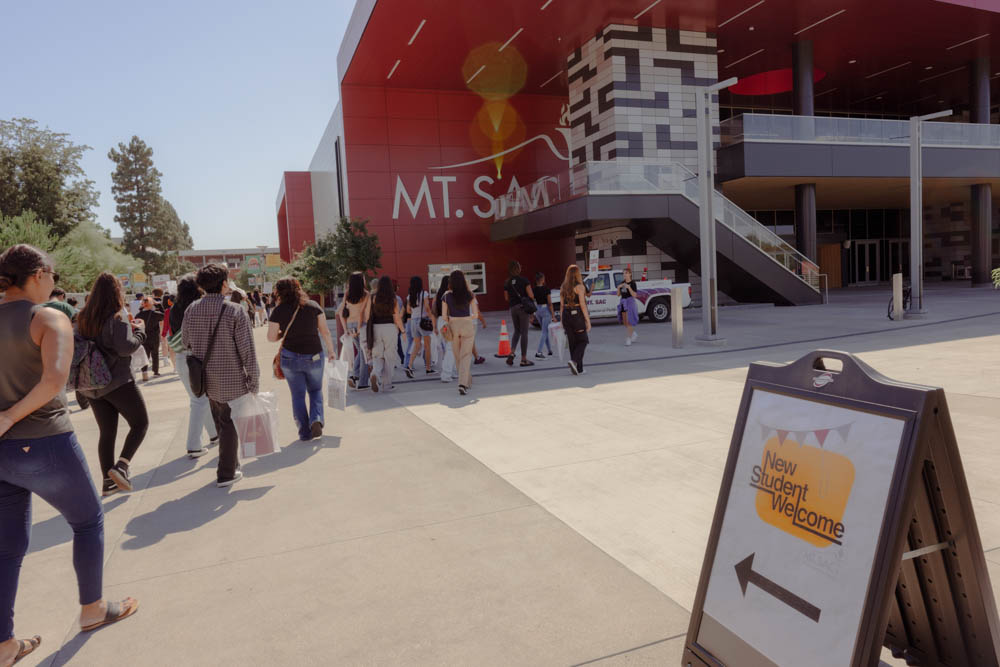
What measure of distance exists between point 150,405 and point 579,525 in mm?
8433

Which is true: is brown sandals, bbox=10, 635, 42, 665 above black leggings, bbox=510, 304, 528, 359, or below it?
below

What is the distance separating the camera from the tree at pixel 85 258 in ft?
121

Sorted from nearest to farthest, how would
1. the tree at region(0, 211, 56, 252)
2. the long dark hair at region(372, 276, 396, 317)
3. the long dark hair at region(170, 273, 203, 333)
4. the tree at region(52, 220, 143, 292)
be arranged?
1. the long dark hair at region(170, 273, 203, 333)
2. the long dark hair at region(372, 276, 396, 317)
3. the tree at region(0, 211, 56, 252)
4. the tree at region(52, 220, 143, 292)

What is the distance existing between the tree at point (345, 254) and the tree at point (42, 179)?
25.7m

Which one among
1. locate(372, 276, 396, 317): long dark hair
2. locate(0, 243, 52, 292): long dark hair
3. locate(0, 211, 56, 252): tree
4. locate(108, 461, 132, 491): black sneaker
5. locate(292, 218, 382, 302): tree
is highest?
locate(0, 211, 56, 252): tree

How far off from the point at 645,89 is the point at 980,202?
54.5 feet

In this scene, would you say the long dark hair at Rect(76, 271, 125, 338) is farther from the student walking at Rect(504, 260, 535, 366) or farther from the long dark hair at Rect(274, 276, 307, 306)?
the student walking at Rect(504, 260, 535, 366)

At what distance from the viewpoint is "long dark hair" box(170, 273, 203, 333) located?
21.1ft

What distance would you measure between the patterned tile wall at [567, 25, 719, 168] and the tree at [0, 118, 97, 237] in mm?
39029

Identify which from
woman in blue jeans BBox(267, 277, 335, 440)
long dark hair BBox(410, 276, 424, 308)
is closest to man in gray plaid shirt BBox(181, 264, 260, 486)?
woman in blue jeans BBox(267, 277, 335, 440)

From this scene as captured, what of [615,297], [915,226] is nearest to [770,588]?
[915,226]

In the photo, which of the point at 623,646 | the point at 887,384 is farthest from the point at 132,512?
the point at 887,384

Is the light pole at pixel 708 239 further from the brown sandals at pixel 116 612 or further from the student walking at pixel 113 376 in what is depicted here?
the brown sandals at pixel 116 612

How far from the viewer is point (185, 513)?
4805mm
